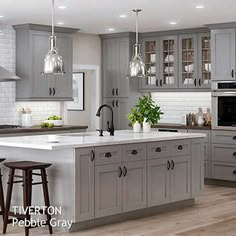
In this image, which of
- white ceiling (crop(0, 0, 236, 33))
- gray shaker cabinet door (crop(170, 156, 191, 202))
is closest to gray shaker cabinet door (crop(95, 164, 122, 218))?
gray shaker cabinet door (crop(170, 156, 191, 202))

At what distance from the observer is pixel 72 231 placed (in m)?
6.30

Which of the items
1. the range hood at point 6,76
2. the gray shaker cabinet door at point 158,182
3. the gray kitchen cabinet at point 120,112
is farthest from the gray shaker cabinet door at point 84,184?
the gray kitchen cabinet at point 120,112

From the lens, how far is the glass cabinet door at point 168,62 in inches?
408

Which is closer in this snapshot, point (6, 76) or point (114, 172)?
point (114, 172)

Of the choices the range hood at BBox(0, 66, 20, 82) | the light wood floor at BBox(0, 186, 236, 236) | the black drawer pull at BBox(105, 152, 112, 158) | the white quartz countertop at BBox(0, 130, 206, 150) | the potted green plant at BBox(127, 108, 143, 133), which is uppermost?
the range hood at BBox(0, 66, 20, 82)

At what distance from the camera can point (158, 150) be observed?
7.25 m

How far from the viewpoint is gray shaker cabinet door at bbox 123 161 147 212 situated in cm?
682

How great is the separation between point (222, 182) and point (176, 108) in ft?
5.80

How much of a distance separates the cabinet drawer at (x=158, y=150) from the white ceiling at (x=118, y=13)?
5.77ft

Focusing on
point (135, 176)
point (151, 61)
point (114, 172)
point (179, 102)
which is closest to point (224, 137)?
point (179, 102)

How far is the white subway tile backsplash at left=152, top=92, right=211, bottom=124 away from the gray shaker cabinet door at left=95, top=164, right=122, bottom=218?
13.2 ft

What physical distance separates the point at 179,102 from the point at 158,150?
11.8 ft

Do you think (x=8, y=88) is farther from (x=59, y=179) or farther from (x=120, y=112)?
(x=59, y=179)

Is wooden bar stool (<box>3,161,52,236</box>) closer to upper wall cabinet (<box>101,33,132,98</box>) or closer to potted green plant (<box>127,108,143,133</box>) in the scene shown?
potted green plant (<box>127,108,143,133</box>)
